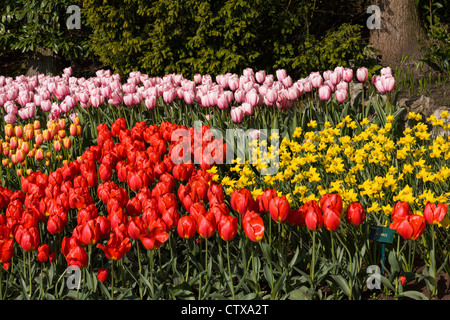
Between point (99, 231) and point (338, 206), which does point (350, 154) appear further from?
point (99, 231)

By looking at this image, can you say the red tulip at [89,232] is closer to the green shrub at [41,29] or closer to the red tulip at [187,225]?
the red tulip at [187,225]

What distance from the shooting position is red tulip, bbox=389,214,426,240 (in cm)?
233

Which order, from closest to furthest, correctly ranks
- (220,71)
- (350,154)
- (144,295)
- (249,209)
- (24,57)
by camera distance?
1. (249,209)
2. (144,295)
3. (350,154)
4. (220,71)
5. (24,57)

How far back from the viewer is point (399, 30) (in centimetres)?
844

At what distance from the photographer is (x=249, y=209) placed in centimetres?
262

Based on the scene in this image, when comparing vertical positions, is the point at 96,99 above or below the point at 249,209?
above

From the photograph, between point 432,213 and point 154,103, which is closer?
point 432,213

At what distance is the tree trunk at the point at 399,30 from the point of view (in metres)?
8.39

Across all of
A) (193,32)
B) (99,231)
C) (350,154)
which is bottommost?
(99,231)

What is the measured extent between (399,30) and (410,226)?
6.79 m

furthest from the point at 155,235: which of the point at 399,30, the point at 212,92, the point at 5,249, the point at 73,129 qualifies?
the point at 399,30
